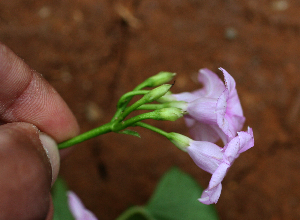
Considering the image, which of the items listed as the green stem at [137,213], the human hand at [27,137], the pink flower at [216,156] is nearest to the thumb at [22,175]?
the human hand at [27,137]

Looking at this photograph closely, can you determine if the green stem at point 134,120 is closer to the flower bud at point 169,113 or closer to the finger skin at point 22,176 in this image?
the flower bud at point 169,113

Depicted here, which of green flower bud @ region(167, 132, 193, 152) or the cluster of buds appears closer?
the cluster of buds

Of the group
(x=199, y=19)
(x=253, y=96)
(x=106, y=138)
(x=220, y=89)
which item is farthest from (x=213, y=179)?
(x=199, y=19)

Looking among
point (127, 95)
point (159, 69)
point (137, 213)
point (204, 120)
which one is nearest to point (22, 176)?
point (127, 95)

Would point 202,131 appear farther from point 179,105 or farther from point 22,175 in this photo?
point 22,175

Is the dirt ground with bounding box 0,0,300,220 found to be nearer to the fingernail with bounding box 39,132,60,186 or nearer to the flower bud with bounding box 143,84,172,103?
the fingernail with bounding box 39,132,60,186

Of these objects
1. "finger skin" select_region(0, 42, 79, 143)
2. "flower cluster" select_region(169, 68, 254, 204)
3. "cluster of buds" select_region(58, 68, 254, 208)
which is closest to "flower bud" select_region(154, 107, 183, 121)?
"cluster of buds" select_region(58, 68, 254, 208)
